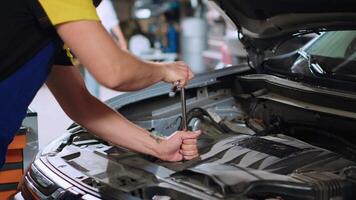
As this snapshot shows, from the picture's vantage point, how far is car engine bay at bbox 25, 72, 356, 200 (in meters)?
1.42

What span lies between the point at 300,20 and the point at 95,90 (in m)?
2.51

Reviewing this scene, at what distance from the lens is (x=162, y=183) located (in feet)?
4.92

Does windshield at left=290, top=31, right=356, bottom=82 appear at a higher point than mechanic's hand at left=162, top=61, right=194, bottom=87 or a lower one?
lower

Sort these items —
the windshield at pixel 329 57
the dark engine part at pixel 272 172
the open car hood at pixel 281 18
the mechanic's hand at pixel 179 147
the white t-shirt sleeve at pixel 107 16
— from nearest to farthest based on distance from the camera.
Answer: the dark engine part at pixel 272 172
the mechanic's hand at pixel 179 147
the open car hood at pixel 281 18
the windshield at pixel 329 57
the white t-shirt sleeve at pixel 107 16

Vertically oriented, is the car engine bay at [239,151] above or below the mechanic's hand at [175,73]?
below

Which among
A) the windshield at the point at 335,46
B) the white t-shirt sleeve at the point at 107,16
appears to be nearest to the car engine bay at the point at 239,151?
the windshield at the point at 335,46

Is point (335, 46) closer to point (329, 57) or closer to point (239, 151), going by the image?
point (329, 57)

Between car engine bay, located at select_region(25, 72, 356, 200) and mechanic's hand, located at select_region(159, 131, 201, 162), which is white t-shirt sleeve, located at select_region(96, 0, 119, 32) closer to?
car engine bay, located at select_region(25, 72, 356, 200)

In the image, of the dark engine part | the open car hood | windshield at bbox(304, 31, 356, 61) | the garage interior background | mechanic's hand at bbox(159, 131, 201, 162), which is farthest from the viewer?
the garage interior background

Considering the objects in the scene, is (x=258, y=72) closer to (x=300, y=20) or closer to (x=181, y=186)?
(x=300, y=20)

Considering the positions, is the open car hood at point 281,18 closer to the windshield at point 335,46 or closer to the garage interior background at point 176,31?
the windshield at point 335,46

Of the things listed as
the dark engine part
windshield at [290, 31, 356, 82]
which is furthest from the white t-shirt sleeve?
the dark engine part

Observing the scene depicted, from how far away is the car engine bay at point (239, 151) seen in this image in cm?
142

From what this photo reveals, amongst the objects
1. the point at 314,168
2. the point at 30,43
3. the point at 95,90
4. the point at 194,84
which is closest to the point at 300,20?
the point at 194,84
